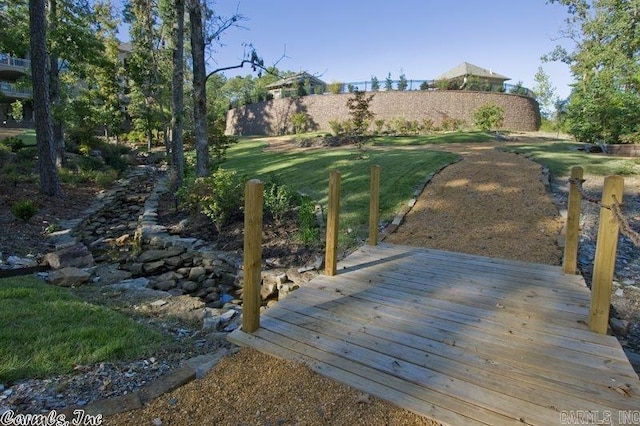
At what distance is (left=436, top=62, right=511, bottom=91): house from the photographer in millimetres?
26500

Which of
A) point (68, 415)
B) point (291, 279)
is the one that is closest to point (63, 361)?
point (68, 415)

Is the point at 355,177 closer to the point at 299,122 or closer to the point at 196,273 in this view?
the point at 196,273

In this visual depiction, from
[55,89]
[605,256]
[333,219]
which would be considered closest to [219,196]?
[333,219]

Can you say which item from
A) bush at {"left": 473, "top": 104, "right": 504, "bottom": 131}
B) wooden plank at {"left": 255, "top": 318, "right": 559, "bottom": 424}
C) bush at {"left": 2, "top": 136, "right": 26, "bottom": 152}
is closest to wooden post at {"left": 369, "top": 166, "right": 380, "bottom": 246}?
wooden plank at {"left": 255, "top": 318, "right": 559, "bottom": 424}

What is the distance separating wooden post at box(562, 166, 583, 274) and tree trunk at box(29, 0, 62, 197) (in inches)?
379

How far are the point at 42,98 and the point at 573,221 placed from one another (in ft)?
32.4

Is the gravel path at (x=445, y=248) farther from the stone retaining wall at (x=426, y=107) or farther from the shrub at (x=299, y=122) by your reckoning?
the shrub at (x=299, y=122)

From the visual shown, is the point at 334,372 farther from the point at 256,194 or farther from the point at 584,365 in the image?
the point at 584,365

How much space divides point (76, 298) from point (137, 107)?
60.0ft

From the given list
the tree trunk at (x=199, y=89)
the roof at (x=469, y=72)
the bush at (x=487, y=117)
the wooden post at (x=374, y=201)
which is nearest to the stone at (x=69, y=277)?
the wooden post at (x=374, y=201)

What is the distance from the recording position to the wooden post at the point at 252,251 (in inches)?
107

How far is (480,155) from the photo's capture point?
1071 centimetres

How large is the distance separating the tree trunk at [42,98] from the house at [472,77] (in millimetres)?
24407

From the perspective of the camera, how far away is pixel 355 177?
8.66 meters
